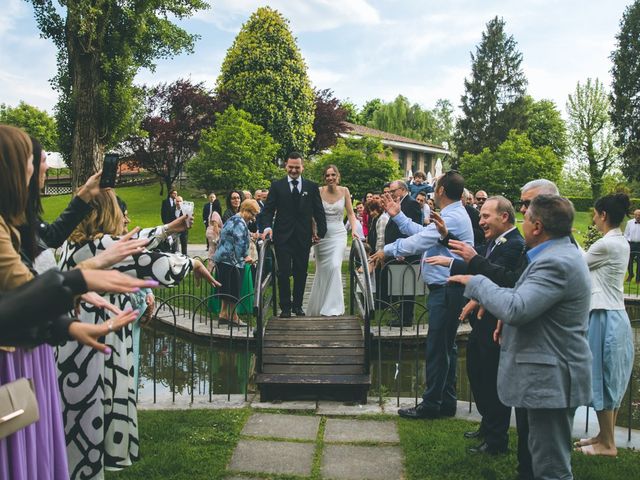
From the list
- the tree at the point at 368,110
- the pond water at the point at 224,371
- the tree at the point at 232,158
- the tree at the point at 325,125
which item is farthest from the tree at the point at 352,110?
the pond water at the point at 224,371

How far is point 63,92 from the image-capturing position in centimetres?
2022

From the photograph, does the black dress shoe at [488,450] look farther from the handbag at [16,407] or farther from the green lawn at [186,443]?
the handbag at [16,407]

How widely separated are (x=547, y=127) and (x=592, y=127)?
9082 mm

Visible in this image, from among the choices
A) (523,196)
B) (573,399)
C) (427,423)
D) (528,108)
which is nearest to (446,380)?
(427,423)

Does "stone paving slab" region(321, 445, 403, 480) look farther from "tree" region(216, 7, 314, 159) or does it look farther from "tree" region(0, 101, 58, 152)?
"tree" region(0, 101, 58, 152)

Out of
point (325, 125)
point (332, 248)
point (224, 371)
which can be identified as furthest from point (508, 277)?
→ point (325, 125)

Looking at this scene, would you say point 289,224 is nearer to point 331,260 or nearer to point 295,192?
point 295,192

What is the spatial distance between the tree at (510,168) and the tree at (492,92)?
24732 mm

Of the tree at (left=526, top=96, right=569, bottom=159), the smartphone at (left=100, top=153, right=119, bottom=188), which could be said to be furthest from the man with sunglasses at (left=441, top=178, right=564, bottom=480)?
the tree at (left=526, top=96, right=569, bottom=159)

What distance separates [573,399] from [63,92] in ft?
66.9

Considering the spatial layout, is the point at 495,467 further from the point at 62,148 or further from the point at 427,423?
the point at 62,148

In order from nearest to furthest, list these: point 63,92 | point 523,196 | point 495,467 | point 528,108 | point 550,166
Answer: point 495,467, point 523,196, point 63,92, point 550,166, point 528,108

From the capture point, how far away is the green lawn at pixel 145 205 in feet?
98.6

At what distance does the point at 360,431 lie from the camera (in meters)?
5.43
